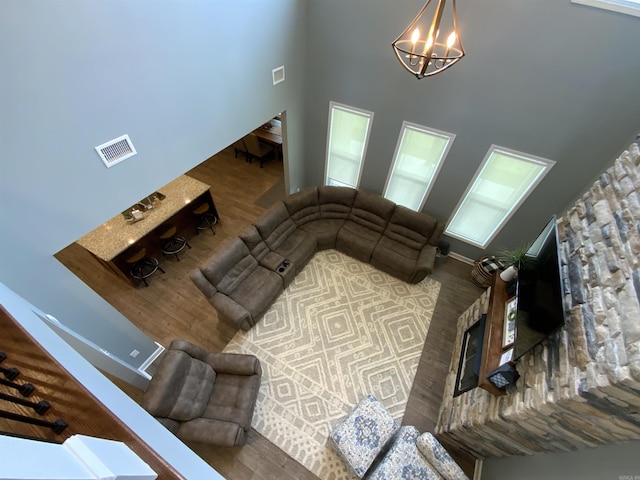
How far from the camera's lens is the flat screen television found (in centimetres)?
233

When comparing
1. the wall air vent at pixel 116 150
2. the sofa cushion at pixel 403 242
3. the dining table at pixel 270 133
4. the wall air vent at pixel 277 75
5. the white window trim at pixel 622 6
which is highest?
the white window trim at pixel 622 6

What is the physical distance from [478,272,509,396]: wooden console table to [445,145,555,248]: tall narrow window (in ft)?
4.76

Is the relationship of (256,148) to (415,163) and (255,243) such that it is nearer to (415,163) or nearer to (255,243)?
(255,243)

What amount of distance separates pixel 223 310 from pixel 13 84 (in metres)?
3.00

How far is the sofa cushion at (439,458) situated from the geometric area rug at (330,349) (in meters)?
0.73

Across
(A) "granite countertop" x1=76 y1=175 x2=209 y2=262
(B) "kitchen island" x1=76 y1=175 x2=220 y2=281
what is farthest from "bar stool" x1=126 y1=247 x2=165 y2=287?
(A) "granite countertop" x1=76 y1=175 x2=209 y2=262

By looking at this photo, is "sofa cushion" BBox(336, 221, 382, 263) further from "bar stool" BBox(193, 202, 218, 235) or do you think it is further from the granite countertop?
the granite countertop

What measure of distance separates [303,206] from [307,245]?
769 mm

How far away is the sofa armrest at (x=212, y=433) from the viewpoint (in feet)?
9.69

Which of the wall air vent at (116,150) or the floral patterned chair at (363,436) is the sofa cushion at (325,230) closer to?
the floral patterned chair at (363,436)

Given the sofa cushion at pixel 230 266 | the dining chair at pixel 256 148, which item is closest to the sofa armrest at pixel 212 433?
the sofa cushion at pixel 230 266

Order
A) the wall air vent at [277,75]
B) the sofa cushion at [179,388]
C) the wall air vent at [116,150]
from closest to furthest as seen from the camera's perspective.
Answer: the wall air vent at [116,150]
the sofa cushion at [179,388]
the wall air vent at [277,75]

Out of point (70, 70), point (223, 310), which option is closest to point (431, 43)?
point (70, 70)

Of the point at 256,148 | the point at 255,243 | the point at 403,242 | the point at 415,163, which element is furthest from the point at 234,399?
the point at 256,148
